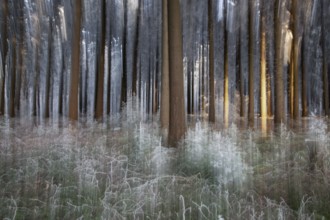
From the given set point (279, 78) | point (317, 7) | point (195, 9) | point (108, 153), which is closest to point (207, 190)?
point (108, 153)

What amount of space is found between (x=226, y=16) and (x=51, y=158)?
12.1 m

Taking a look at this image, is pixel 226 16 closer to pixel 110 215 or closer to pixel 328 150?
pixel 328 150

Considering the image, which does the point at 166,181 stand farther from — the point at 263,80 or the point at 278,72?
the point at 263,80

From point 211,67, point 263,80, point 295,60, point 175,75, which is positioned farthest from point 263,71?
point 175,75

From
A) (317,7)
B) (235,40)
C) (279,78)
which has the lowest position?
(279,78)

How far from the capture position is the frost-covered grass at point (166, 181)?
352 cm

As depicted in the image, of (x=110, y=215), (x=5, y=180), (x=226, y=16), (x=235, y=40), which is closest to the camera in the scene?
(x=110, y=215)

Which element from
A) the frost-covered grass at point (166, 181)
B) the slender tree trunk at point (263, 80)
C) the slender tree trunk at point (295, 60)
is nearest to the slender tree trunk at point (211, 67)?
the slender tree trunk at point (263, 80)

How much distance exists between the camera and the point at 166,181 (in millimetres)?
4398

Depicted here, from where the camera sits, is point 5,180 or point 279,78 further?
point 279,78

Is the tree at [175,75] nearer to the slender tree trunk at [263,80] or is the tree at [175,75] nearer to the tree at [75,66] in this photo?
the tree at [75,66]

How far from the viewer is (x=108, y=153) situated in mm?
5742

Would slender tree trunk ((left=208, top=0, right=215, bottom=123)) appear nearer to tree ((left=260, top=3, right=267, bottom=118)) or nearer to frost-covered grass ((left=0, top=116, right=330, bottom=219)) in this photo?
tree ((left=260, top=3, right=267, bottom=118))

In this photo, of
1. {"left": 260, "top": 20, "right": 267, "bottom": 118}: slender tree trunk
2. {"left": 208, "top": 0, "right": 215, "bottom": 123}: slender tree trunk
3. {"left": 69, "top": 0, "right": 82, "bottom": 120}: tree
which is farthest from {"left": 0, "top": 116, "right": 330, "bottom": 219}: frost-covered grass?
{"left": 208, "top": 0, "right": 215, "bottom": 123}: slender tree trunk
